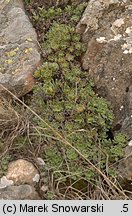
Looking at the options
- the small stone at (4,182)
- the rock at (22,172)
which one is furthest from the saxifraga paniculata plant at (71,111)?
the small stone at (4,182)

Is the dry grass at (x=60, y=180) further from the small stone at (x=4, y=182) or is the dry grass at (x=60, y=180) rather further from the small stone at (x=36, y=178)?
the small stone at (x=4, y=182)

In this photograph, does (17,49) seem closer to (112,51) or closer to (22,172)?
(112,51)

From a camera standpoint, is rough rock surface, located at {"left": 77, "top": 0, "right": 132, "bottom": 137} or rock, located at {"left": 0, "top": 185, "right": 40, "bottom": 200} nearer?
rock, located at {"left": 0, "top": 185, "right": 40, "bottom": 200}

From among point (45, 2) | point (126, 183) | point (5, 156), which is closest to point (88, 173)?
point (126, 183)

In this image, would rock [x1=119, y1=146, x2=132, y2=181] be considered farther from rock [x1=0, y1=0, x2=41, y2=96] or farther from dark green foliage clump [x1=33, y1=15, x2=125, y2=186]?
rock [x1=0, y1=0, x2=41, y2=96]

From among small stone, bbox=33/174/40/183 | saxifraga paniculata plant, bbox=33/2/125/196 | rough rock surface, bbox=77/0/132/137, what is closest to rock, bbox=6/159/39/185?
small stone, bbox=33/174/40/183

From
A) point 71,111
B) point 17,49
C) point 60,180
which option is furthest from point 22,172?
point 17,49

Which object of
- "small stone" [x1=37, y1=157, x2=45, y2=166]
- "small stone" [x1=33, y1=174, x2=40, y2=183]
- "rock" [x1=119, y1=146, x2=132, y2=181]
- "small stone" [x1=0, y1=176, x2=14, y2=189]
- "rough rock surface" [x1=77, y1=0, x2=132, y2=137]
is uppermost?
"rough rock surface" [x1=77, y1=0, x2=132, y2=137]
